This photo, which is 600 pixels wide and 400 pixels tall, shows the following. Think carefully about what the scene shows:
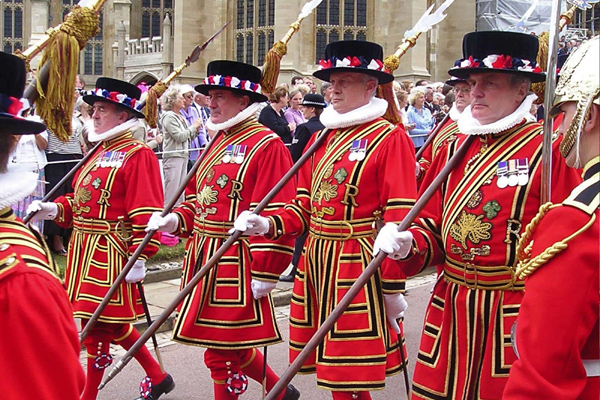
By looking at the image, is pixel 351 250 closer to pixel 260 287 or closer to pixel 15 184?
pixel 260 287

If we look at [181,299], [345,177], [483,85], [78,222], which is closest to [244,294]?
[181,299]

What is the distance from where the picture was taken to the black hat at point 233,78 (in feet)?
16.6

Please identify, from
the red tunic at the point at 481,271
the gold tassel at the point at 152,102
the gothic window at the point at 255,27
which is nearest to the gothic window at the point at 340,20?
the gothic window at the point at 255,27

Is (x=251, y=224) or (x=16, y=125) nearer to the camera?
(x=16, y=125)

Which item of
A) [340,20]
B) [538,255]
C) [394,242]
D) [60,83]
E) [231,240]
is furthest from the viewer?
[340,20]

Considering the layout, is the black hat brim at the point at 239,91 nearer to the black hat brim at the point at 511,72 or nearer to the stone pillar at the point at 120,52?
the black hat brim at the point at 511,72

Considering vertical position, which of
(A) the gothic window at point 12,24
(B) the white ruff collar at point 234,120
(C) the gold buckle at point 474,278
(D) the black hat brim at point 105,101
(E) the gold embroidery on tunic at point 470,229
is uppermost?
(A) the gothic window at point 12,24

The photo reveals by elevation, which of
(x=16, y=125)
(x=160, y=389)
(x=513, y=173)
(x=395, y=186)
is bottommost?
(x=160, y=389)

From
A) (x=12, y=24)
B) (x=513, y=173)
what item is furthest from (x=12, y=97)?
(x=12, y=24)

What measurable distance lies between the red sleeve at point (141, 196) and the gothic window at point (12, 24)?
1607 inches

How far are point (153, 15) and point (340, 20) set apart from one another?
47.8 feet

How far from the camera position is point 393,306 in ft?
13.7

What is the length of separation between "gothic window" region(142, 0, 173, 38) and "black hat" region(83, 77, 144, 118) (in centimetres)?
3474

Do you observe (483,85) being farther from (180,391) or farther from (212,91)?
(180,391)
